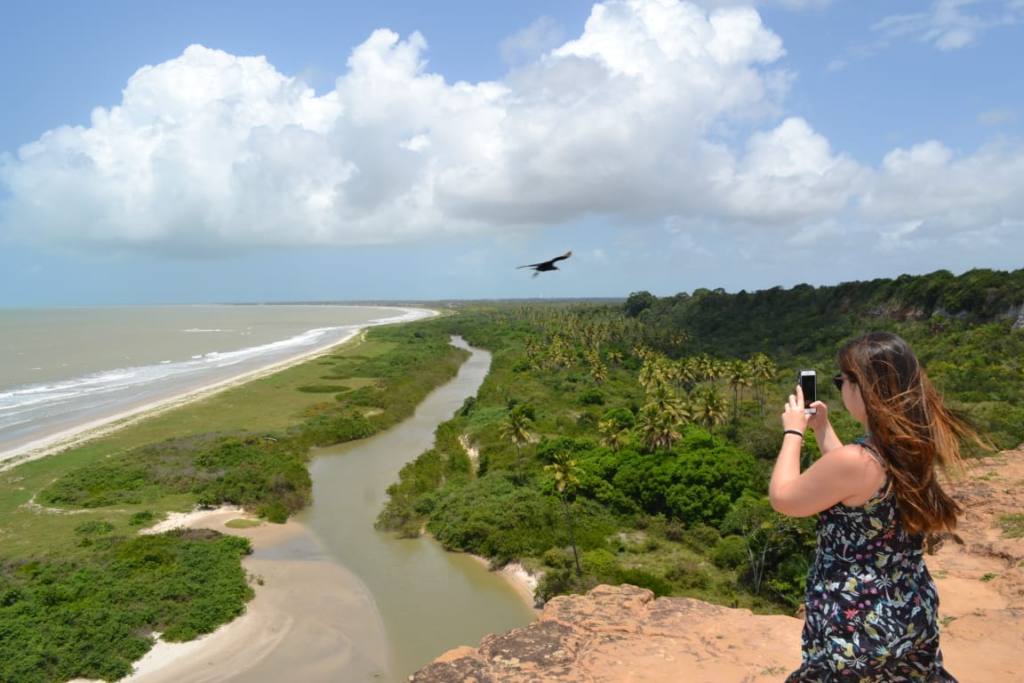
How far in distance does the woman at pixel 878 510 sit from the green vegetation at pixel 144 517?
21.2 metres

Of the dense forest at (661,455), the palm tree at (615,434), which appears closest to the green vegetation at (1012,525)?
the dense forest at (661,455)

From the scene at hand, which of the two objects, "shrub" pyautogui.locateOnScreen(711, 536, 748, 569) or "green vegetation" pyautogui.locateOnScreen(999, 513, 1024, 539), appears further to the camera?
"shrub" pyautogui.locateOnScreen(711, 536, 748, 569)

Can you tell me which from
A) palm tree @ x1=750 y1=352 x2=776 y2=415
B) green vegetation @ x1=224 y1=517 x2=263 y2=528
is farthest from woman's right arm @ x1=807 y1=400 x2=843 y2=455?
palm tree @ x1=750 y1=352 x2=776 y2=415

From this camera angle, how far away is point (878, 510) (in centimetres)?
317

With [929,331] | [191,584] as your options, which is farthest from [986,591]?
[929,331]

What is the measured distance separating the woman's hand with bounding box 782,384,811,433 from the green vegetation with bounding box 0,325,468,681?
2133 cm

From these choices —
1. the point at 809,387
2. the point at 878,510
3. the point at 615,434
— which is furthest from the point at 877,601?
the point at 615,434

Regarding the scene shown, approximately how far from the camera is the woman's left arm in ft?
10.0

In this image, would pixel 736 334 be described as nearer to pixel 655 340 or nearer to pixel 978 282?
pixel 655 340

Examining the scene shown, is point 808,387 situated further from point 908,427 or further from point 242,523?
point 242,523

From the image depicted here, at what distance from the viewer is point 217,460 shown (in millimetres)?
39531

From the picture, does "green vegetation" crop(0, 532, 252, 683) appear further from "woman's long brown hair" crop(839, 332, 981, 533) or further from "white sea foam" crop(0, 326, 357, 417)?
"white sea foam" crop(0, 326, 357, 417)

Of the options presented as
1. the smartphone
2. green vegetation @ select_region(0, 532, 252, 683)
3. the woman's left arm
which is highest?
the smartphone

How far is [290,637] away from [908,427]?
2241 cm
